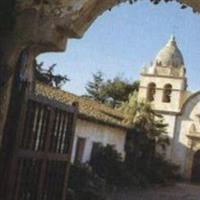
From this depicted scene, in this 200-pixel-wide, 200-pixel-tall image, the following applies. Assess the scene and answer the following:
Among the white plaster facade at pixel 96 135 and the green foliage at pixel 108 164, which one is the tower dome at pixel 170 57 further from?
the green foliage at pixel 108 164

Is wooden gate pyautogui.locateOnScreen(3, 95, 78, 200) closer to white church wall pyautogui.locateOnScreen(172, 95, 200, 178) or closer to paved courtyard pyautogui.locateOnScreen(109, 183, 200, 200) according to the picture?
paved courtyard pyautogui.locateOnScreen(109, 183, 200, 200)

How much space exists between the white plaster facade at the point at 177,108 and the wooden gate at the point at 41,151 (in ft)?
86.1

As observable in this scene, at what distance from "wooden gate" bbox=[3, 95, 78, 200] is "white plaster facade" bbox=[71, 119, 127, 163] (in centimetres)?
1268

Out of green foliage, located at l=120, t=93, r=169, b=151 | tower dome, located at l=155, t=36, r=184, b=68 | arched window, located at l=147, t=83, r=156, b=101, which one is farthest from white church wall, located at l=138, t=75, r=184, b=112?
green foliage, located at l=120, t=93, r=169, b=151

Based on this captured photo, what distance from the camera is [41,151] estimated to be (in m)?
6.20

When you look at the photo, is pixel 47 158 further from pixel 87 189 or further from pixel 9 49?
pixel 87 189

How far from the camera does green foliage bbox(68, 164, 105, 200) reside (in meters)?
13.5

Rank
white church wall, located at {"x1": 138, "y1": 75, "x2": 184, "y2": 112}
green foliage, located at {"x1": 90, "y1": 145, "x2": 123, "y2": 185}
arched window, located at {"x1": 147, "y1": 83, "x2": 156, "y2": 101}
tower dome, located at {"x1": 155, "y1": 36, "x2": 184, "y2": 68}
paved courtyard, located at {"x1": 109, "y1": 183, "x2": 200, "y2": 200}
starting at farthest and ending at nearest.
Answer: tower dome, located at {"x1": 155, "y1": 36, "x2": 184, "y2": 68} → arched window, located at {"x1": 147, "y1": 83, "x2": 156, "y2": 101} → white church wall, located at {"x1": 138, "y1": 75, "x2": 184, "y2": 112} → green foliage, located at {"x1": 90, "y1": 145, "x2": 123, "y2": 185} → paved courtyard, located at {"x1": 109, "y1": 183, "x2": 200, "y2": 200}

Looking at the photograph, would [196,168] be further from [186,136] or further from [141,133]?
[141,133]

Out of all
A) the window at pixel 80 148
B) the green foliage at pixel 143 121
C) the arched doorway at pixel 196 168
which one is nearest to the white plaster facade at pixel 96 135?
the window at pixel 80 148

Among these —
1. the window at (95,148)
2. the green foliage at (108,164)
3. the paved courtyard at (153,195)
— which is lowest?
the paved courtyard at (153,195)

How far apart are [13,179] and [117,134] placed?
18778mm

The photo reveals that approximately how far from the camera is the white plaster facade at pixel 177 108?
33.1 metres

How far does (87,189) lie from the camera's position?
1401cm
